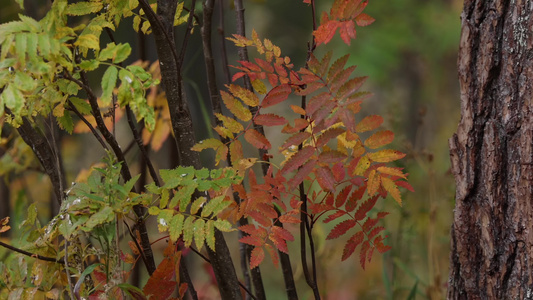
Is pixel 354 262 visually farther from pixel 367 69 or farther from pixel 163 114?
pixel 163 114

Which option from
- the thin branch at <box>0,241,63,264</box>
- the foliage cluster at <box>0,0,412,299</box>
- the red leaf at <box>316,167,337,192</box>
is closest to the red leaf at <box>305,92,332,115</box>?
the foliage cluster at <box>0,0,412,299</box>

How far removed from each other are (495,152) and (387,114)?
1366 mm

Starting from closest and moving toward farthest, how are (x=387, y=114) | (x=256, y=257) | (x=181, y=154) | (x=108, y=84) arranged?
(x=108, y=84), (x=256, y=257), (x=181, y=154), (x=387, y=114)

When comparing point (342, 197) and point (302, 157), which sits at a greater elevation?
point (302, 157)

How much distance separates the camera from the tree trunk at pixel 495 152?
1061mm

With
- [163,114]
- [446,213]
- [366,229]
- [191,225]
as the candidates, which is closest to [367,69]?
[446,213]

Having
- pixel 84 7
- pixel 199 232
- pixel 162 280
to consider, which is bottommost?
pixel 162 280

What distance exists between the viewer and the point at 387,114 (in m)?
2.45

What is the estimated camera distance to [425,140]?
4.84 meters

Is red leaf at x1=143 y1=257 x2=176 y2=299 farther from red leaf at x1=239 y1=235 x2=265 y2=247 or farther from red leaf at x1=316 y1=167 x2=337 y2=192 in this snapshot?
red leaf at x1=316 y1=167 x2=337 y2=192

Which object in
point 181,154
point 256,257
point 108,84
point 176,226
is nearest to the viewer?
point 108,84

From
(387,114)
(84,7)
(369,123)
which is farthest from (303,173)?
(387,114)

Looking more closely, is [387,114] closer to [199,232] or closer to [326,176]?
[326,176]

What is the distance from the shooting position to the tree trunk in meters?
1.06
